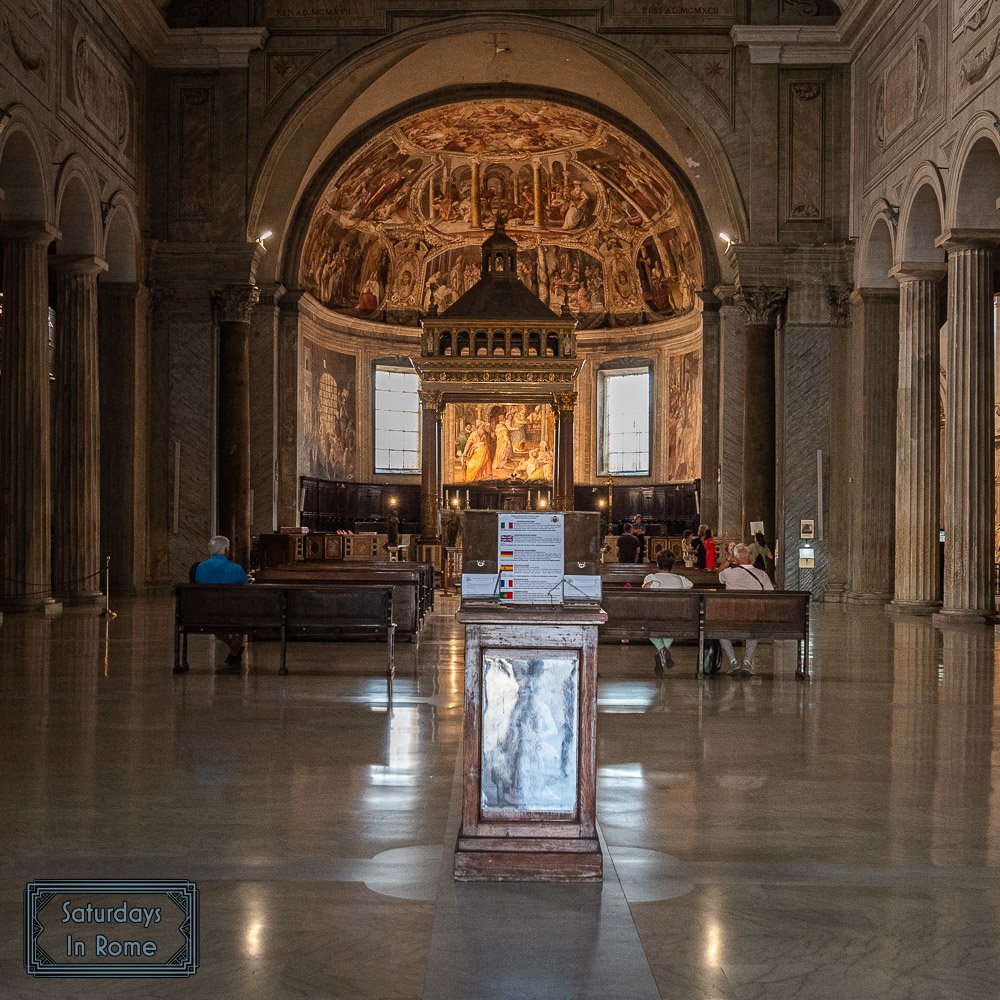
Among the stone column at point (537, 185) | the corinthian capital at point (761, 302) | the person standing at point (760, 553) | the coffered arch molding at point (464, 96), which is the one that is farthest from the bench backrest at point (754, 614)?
the stone column at point (537, 185)

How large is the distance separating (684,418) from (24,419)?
21.6 m

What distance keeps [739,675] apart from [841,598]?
14264 millimetres

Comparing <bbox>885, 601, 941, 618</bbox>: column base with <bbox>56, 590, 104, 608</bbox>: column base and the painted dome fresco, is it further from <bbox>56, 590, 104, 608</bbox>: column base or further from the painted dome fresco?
<bbox>56, 590, 104, 608</bbox>: column base

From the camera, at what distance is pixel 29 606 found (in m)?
20.2

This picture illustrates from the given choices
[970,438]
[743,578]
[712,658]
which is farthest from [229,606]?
[970,438]

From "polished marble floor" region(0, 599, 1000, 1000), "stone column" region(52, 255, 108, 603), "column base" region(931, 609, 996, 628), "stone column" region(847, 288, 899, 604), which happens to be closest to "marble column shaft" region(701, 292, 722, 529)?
"stone column" region(847, 288, 899, 604)

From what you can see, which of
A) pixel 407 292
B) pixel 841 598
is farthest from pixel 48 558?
pixel 407 292

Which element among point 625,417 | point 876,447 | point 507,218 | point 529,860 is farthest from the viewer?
point 625,417

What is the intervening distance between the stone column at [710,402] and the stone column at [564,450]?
3194 millimetres

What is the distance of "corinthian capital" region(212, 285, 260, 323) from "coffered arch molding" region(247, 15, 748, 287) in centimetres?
122

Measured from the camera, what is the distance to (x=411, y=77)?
3034 centimetres

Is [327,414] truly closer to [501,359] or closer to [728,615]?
[501,359]

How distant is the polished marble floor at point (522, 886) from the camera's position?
417cm

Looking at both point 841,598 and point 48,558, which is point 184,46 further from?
point 841,598
